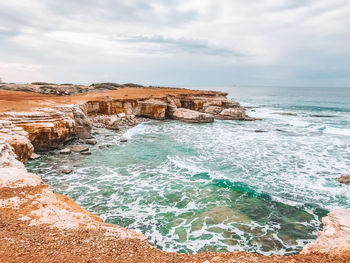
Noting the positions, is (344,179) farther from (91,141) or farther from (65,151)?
(91,141)

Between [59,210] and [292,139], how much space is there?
23646mm

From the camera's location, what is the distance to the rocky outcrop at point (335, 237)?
5.05 meters

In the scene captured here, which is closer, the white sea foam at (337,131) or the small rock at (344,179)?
the small rock at (344,179)

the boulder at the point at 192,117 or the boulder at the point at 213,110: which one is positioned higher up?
the boulder at the point at 213,110

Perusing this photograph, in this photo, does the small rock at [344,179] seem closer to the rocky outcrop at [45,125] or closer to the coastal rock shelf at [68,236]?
the coastal rock shelf at [68,236]

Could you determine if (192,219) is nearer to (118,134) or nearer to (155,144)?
(155,144)

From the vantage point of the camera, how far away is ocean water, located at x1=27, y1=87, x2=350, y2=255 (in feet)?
27.9

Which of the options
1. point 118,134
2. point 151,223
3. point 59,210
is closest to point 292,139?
point 118,134

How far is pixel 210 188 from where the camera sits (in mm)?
12000

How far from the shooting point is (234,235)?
836 cm

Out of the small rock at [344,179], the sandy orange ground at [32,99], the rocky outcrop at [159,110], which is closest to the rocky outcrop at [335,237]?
the small rock at [344,179]

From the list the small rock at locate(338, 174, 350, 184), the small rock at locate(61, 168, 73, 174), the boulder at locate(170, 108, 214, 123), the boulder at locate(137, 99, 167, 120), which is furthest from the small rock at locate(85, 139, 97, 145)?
the small rock at locate(338, 174, 350, 184)

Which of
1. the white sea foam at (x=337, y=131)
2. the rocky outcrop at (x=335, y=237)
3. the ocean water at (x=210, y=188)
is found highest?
the rocky outcrop at (x=335, y=237)

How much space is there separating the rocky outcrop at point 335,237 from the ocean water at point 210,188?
1.88 metres
